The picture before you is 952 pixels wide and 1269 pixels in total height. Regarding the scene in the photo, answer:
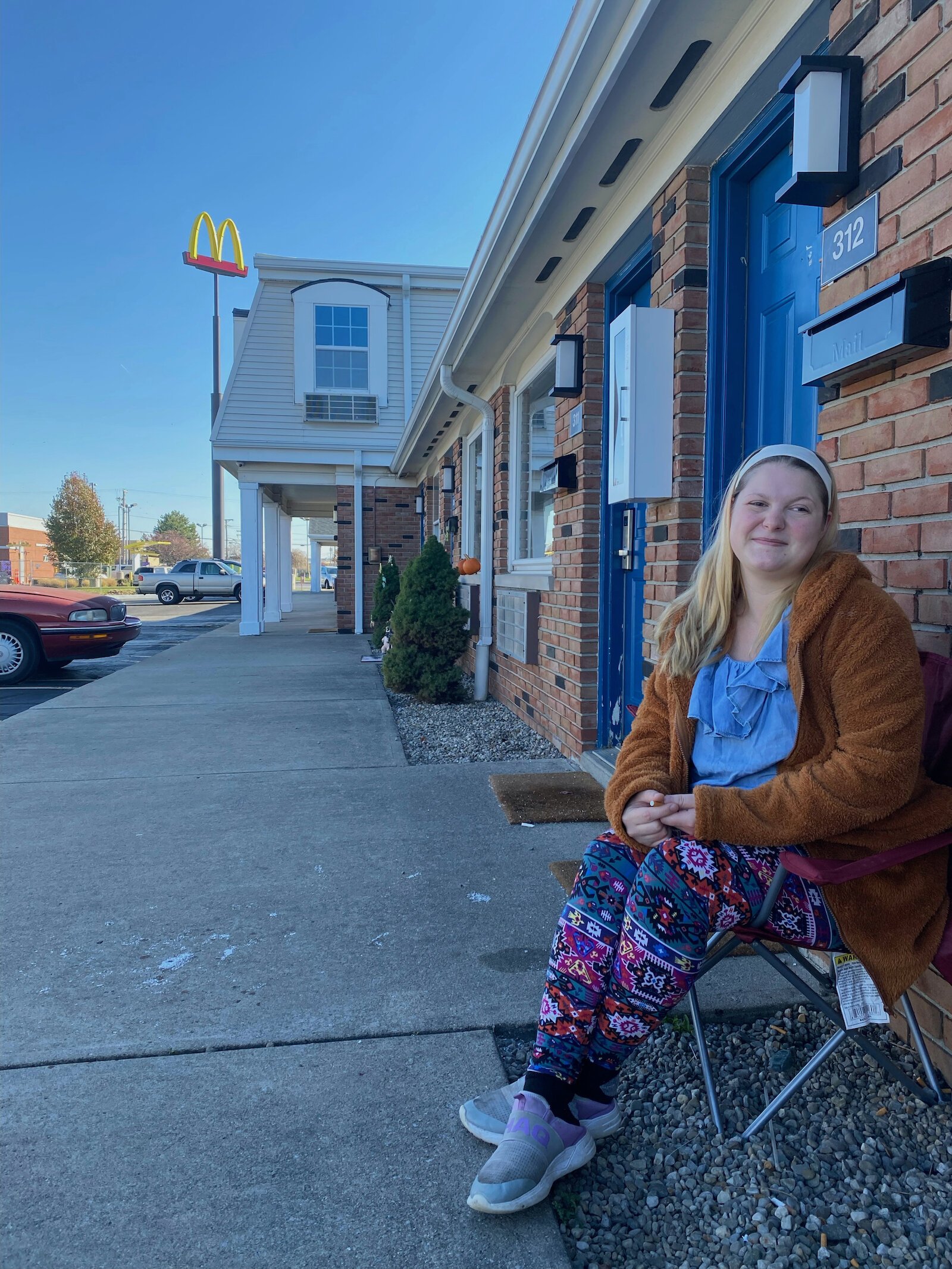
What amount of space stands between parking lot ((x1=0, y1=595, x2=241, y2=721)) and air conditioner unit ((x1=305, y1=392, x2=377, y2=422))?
3.96 meters

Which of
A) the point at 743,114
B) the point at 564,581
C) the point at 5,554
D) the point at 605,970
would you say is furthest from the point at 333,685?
the point at 5,554

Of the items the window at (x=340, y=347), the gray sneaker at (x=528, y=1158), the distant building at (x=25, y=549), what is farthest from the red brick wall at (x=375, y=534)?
the distant building at (x=25, y=549)

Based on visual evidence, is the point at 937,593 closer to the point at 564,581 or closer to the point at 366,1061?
the point at 366,1061

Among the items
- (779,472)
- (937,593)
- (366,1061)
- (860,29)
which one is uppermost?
(860,29)

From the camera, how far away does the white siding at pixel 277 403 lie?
40.1 feet

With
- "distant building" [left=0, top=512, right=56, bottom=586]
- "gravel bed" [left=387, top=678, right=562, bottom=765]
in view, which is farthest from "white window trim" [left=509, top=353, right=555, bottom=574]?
"distant building" [left=0, top=512, right=56, bottom=586]

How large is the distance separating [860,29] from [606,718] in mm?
2944

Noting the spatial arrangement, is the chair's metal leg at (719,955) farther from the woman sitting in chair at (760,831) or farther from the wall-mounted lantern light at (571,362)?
the wall-mounted lantern light at (571,362)

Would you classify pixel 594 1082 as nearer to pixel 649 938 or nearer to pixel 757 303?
pixel 649 938

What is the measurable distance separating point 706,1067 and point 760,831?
0.51 meters

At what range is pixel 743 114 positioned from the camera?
266 cm

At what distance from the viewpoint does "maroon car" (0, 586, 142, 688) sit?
7637mm

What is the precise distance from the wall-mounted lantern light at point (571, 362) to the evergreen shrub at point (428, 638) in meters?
2.46

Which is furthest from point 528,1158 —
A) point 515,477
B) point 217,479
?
point 217,479
